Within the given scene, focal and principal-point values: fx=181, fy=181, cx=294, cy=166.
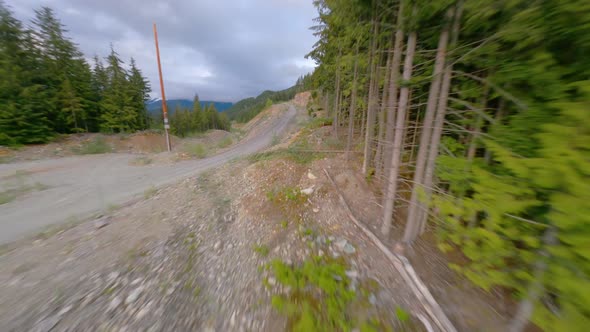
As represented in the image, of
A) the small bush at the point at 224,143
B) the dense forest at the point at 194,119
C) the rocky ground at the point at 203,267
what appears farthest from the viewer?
the dense forest at the point at 194,119

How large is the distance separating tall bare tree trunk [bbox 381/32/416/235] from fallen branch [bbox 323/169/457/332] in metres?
0.56

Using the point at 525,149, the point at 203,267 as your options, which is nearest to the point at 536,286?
the point at 525,149

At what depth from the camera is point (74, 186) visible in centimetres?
712

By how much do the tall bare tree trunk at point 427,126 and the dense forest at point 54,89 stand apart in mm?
25448

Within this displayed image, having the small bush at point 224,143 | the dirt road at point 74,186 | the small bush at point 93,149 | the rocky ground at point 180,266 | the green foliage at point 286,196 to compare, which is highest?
the small bush at point 224,143

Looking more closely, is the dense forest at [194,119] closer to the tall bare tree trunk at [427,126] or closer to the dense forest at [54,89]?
the dense forest at [54,89]

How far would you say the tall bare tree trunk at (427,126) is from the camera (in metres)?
3.09

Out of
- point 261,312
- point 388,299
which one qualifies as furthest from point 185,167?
point 388,299

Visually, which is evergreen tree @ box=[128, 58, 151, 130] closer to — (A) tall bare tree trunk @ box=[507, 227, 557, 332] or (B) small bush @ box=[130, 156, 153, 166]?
(B) small bush @ box=[130, 156, 153, 166]

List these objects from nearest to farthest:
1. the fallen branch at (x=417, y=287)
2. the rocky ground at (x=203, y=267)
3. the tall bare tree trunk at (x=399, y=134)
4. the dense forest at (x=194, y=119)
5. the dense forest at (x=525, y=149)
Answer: the dense forest at (x=525, y=149) → the fallen branch at (x=417, y=287) → the rocky ground at (x=203, y=267) → the tall bare tree trunk at (x=399, y=134) → the dense forest at (x=194, y=119)

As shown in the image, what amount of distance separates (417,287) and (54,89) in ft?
98.8

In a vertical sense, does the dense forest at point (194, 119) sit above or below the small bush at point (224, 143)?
above

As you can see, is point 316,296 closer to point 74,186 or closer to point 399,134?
point 399,134

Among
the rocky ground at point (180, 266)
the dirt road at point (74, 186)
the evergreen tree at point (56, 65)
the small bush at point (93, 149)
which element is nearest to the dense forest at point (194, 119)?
the evergreen tree at point (56, 65)
